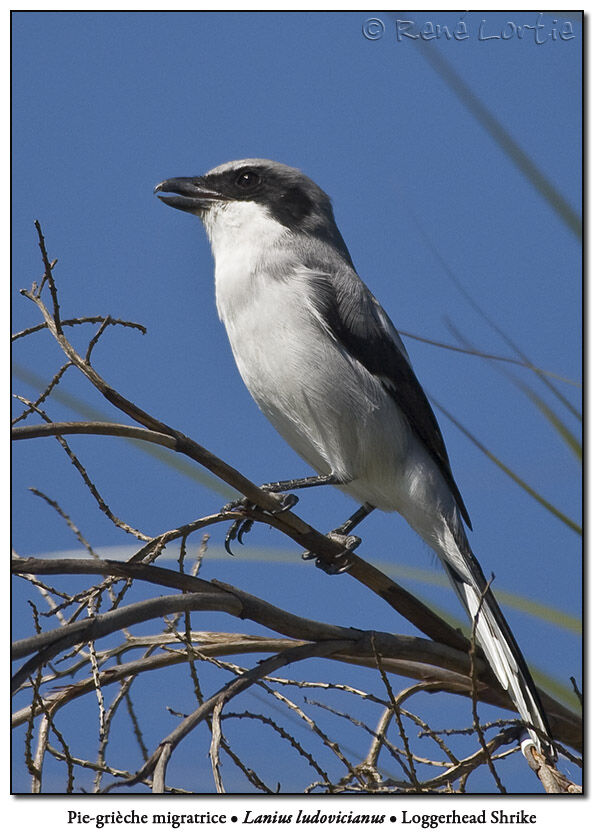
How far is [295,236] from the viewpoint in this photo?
8.68 ft

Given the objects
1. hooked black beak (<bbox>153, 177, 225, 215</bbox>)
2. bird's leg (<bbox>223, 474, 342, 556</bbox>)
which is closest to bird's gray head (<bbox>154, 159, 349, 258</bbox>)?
hooked black beak (<bbox>153, 177, 225, 215</bbox>)

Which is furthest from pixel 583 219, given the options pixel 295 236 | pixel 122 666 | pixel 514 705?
pixel 122 666

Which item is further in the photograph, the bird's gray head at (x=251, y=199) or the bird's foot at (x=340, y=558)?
the bird's gray head at (x=251, y=199)

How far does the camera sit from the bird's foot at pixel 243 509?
1756 millimetres

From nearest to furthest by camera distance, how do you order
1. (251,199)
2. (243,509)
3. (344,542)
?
1. (243,509)
2. (344,542)
3. (251,199)

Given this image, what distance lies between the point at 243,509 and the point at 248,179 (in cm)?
136

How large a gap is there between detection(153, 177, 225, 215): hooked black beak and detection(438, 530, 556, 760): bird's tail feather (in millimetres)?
1296

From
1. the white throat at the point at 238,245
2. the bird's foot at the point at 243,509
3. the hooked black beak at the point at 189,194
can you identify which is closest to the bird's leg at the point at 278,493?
the bird's foot at the point at 243,509

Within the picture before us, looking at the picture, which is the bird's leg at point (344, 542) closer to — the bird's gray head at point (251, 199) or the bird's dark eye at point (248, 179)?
the bird's gray head at point (251, 199)

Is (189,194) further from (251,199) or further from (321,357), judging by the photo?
(321,357)

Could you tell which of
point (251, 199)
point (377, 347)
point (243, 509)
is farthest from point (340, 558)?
point (251, 199)

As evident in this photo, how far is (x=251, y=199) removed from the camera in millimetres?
2713

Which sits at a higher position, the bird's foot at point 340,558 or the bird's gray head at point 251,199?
the bird's gray head at point 251,199

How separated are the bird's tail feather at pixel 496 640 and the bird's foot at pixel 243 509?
1.57 feet
